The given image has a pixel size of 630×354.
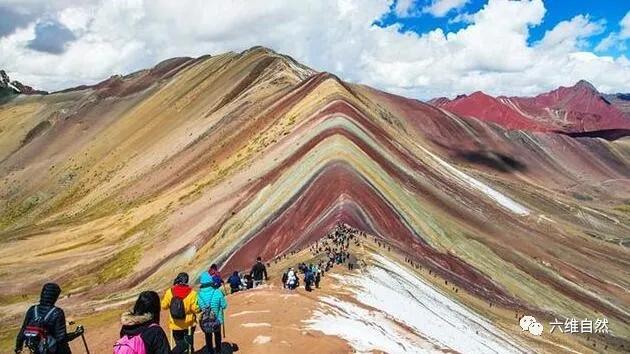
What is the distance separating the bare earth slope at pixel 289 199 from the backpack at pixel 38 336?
29.0 feet

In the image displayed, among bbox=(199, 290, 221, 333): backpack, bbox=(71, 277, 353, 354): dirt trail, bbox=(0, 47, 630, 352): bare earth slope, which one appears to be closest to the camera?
bbox=(199, 290, 221, 333): backpack

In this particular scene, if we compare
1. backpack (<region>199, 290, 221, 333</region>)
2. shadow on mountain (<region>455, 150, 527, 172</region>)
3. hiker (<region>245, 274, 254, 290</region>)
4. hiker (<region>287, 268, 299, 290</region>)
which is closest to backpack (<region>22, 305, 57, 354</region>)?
backpack (<region>199, 290, 221, 333</region>)

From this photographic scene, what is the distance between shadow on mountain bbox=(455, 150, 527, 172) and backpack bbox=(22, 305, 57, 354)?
4010 inches

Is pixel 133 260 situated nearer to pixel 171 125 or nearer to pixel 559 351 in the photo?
pixel 559 351

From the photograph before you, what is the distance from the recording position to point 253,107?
90.8 m

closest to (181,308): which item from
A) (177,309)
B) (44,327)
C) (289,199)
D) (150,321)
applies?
(177,309)

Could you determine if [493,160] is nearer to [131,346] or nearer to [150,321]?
[150,321]

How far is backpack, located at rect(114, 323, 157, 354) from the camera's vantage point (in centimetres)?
940

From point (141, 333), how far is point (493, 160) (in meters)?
112

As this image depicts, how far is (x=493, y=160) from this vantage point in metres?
116

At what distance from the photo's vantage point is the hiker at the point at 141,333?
9.45m

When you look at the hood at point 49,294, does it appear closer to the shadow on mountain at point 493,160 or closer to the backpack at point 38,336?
the backpack at point 38,336

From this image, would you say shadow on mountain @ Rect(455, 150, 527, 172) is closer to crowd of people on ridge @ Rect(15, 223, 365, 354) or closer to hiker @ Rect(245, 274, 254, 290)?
hiker @ Rect(245, 274, 254, 290)

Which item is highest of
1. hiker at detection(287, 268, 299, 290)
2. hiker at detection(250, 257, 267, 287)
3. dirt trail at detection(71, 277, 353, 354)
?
hiker at detection(250, 257, 267, 287)
